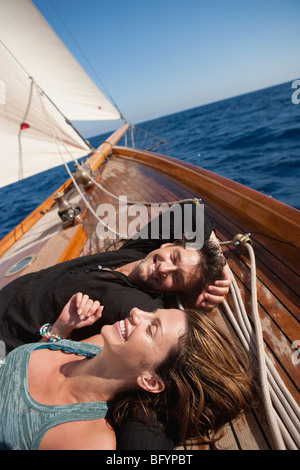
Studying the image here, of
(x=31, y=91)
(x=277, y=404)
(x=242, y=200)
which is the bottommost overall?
(x=277, y=404)

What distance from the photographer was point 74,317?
4.36ft

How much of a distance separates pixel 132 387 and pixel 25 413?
46 cm

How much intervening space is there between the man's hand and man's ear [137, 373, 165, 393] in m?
0.59

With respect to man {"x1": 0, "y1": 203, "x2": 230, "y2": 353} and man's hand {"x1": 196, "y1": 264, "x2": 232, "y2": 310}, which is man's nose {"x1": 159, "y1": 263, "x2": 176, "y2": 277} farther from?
man's hand {"x1": 196, "y1": 264, "x2": 232, "y2": 310}

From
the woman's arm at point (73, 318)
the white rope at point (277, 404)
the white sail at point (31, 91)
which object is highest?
the white sail at point (31, 91)

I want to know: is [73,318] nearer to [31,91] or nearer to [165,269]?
[165,269]

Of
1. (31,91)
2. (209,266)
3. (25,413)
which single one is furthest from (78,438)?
(31,91)

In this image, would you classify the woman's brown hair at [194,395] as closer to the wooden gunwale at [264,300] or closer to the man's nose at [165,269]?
the wooden gunwale at [264,300]

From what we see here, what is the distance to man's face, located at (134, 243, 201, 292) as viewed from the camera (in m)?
1.56

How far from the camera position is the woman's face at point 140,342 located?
1.03 m

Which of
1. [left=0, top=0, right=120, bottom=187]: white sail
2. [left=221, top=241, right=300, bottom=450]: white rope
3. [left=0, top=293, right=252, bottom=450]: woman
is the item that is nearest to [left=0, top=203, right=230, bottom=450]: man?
[left=0, top=293, right=252, bottom=450]: woman

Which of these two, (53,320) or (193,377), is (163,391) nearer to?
(193,377)

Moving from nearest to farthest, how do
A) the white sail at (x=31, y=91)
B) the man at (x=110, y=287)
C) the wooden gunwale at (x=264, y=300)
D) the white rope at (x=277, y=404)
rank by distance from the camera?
the white rope at (x=277, y=404) < the wooden gunwale at (x=264, y=300) < the man at (x=110, y=287) < the white sail at (x=31, y=91)

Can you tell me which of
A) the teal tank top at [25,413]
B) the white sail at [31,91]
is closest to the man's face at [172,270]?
the teal tank top at [25,413]
